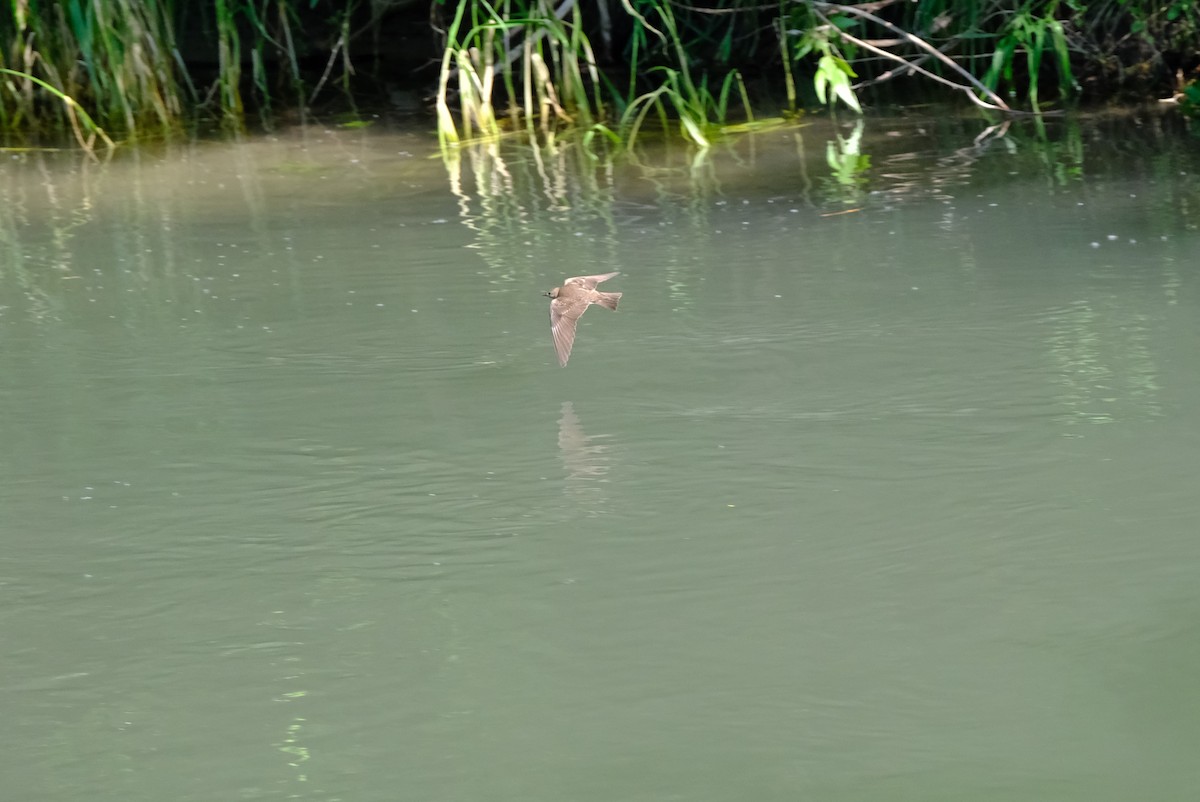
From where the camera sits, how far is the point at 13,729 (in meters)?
2.25

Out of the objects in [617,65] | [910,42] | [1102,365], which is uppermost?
[617,65]

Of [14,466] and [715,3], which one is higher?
[715,3]

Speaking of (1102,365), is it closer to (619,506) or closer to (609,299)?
(609,299)

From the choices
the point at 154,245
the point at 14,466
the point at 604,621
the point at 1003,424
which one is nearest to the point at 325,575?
the point at 604,621

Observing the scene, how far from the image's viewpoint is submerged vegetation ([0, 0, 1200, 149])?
6719 millimetres

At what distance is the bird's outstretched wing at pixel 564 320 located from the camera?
3408 millimetres

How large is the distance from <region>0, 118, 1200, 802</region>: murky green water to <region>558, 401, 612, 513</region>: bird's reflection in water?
0.5 inches

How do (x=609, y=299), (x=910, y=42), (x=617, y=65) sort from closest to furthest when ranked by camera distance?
(x=609, y=299) < (x=910, y=42) < (x=617, y=65)

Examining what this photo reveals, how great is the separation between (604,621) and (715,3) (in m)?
6.46

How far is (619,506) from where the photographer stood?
2.90 m

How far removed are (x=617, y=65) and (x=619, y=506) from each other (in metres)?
6.04

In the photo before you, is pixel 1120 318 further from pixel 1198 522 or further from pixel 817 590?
pixel 817 590

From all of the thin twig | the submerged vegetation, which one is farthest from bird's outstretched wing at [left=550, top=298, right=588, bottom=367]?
the thin twig

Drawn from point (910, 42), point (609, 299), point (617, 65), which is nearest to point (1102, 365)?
point (609, 299)
